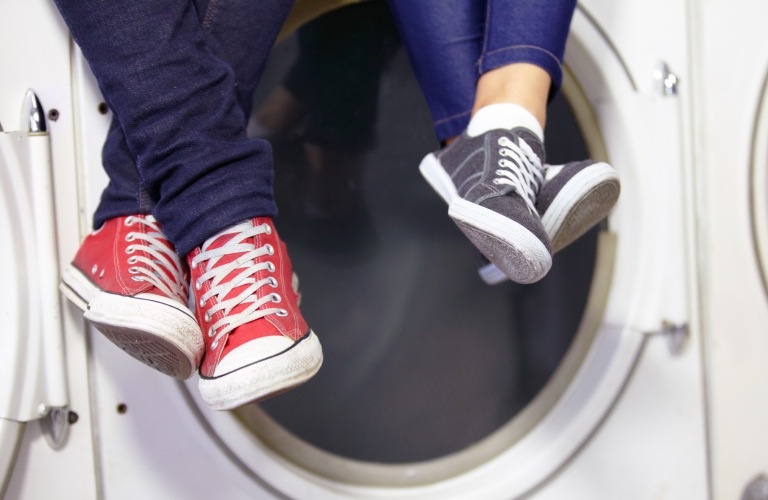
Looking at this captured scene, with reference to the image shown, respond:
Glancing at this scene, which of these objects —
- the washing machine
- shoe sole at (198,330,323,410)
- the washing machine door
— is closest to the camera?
shoe sole at (198,330,323,410)

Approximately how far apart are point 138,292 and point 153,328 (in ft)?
0.17

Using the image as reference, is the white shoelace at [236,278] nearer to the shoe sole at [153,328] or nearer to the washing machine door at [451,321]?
the shoe sole at [153,328]

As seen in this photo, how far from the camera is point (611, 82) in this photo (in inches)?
30.3

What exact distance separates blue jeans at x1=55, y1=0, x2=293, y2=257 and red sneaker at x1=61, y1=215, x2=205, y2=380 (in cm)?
4

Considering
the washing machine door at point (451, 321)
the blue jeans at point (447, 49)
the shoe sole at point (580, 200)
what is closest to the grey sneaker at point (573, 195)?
the shoe sole at point (580, 200)

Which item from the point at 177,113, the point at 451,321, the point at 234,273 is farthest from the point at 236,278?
the point at 451,321

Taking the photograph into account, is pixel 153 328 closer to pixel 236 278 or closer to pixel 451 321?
pixel 236 278

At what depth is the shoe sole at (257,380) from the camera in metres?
0.49

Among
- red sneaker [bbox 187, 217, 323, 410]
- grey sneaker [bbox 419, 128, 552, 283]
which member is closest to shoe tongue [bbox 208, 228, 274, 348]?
red sneaker [bbox 187, 217, 323, 410]

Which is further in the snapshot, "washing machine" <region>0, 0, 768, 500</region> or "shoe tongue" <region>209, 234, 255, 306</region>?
"washing machine" <region>0, 0, 768, 500</region>

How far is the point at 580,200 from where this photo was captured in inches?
22.1

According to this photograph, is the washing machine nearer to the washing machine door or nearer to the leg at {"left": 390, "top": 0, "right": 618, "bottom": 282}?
the washing machine door

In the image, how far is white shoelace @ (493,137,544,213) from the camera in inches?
21.4

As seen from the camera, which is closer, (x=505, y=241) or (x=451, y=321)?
(x=505, y=241)
